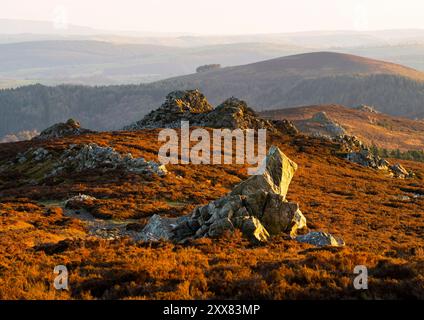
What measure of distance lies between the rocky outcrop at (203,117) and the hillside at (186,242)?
2433 cm

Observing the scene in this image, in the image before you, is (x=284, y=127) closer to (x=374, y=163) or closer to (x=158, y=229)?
(x=374, y=163)

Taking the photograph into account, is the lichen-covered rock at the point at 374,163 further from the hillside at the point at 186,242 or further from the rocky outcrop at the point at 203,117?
the rocky outcrop at the point at 203,117

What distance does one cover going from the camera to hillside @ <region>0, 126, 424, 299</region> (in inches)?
639

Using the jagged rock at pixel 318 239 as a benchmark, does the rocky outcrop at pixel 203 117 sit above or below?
below

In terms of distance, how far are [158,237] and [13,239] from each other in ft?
29.0

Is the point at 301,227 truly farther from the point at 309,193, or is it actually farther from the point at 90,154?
the point at 90,154

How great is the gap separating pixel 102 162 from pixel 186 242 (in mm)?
29582

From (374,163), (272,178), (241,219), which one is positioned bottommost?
(374,163)

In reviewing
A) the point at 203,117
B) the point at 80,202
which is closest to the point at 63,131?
the point at 203,117

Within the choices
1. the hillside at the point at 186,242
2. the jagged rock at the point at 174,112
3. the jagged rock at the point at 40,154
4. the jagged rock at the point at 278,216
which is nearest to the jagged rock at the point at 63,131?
the jagged rock at the point at 174,112

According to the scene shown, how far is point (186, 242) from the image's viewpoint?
87.7 feet

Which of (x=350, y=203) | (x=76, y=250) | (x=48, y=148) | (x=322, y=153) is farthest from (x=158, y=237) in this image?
(x=322, y=153)

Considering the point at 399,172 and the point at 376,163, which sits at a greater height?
the point at 376,163

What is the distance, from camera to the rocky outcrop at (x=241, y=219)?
28094mm
